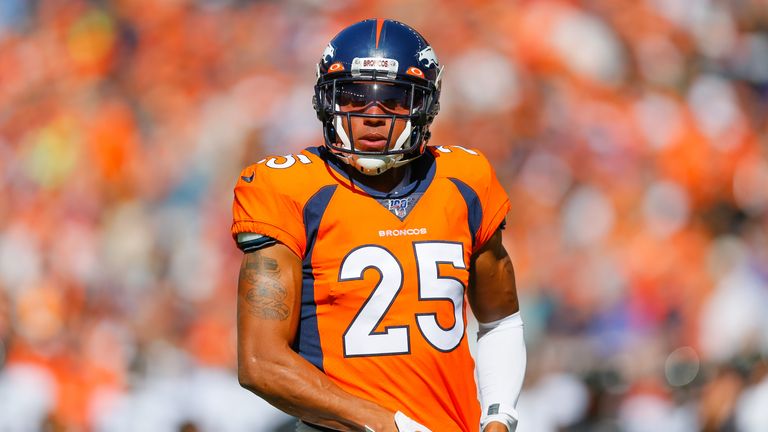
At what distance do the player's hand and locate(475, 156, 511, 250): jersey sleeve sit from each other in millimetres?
481

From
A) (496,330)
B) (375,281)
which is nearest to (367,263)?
(375,281)

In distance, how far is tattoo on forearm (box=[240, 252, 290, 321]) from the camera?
106 inches

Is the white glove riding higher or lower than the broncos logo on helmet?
lower

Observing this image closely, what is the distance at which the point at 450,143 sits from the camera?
6.78 metres

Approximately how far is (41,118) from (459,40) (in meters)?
2.96

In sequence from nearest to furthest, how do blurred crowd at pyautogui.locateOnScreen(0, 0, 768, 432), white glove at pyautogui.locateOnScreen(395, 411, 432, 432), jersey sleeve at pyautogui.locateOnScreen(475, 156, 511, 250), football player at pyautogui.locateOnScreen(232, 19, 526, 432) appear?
1. white glove at pyautogui.locateOnScreen(395, 411, 432, 432)
2. football player at pyautogui.locateOnScreen(232, 19, 526, 432)
3. jersey sleeve at pyautogui.locateOnScreen(475, 156, 511, 250)
4. blurred crowd at pyautogui.locateOnScreen(0, 0, 768, 432)

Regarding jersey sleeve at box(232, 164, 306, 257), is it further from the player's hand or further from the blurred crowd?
the blurred crowd

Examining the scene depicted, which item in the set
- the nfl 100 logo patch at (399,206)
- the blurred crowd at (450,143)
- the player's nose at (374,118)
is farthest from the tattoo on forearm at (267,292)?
the blurred crowd at (450,143)

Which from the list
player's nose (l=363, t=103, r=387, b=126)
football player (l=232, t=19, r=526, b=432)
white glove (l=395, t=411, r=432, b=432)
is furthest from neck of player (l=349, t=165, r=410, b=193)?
white glove (l=395, t=411, r=432, b=432)

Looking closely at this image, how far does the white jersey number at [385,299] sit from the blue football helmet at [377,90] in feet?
0.86

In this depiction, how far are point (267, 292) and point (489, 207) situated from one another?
67cm

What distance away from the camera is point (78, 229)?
277 inches

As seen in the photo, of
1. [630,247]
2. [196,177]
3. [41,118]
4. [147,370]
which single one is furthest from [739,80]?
[41,118]

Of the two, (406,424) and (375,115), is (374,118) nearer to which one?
(375,115)
